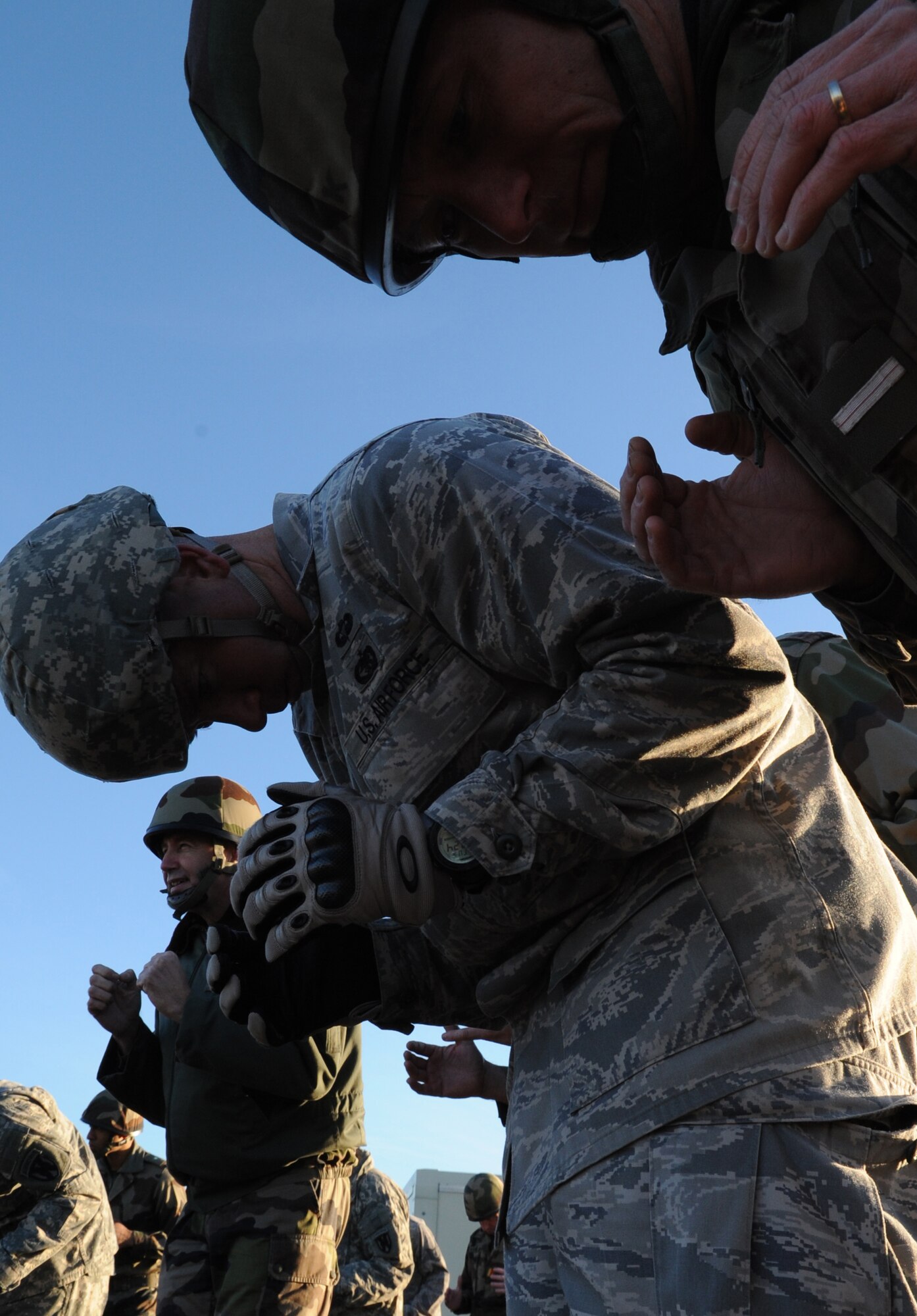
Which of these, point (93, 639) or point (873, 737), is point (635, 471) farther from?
point (873, 737)

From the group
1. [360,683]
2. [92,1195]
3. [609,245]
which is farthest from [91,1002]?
[609,245]

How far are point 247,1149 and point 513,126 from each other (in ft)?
14.8

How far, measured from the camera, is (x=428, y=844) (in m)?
2.15

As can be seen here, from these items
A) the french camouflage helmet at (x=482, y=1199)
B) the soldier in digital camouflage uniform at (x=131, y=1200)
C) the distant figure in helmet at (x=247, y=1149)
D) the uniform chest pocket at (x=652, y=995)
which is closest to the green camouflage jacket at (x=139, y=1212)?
the soldier in digital camouflage uniform at (x=131, y=1200)

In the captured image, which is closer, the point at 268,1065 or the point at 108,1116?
the point at 268,1065

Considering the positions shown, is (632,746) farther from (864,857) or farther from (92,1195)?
(92,1195)

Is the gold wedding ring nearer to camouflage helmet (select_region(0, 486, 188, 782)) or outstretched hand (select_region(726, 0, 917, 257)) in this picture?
outstretched hand (select_region(726, 0, 917, 257))

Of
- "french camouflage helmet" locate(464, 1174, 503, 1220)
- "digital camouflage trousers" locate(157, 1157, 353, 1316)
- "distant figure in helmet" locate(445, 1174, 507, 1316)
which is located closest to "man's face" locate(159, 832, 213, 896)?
"digital camouflage trousers" locate(157, 1157, 353, 1316)

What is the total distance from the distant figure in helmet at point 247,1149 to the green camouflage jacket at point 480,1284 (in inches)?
287

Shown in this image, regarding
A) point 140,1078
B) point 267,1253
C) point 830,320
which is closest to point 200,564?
point 830,320

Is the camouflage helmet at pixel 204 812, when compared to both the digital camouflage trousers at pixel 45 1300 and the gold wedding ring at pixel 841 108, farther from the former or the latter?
the gold wedding ring at pixel 841 108

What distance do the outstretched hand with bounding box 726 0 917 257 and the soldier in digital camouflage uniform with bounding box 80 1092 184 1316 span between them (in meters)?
10.5

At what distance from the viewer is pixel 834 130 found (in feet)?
4.61

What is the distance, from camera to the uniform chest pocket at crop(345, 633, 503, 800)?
2.49 meters
